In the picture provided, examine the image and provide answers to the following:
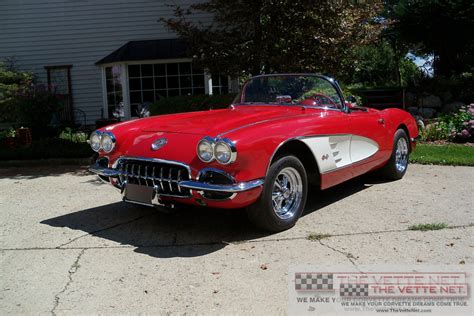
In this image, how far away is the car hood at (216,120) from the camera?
4602mm

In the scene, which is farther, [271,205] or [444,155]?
[444,155]

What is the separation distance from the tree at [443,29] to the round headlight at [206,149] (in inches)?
473

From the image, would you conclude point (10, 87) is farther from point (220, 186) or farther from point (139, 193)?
point (220, 186)

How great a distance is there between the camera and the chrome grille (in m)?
4.35

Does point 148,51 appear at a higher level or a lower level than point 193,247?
higher

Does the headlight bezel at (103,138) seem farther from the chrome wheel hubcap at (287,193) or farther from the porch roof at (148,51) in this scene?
the porch roof at (148,51)

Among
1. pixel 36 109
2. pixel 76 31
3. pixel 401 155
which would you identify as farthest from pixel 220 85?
pixel 401 155

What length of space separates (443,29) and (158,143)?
13.4 metres

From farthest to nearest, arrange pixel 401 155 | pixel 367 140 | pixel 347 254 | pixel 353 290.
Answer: pixel 401 155 < pixel 367 140 < pixel 347 254 < pixel 353 290

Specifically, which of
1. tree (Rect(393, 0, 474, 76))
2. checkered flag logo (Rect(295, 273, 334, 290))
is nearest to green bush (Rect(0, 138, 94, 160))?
checkered flag logo (Rect(295, 273, 334, 290))

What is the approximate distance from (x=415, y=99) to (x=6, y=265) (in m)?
13.6

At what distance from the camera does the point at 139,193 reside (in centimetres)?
456

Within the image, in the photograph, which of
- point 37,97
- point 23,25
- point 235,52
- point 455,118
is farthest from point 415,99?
point 23,25

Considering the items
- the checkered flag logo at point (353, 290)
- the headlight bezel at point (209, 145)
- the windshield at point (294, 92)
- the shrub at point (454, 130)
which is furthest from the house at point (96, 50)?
the checkered flag logo at point (353, 290)
